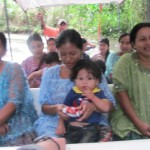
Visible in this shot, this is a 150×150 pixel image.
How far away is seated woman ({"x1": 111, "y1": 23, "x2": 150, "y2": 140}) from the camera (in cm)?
237

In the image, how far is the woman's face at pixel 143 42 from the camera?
2467 millimetres

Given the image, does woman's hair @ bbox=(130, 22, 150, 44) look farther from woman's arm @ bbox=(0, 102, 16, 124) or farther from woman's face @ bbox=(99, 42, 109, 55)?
woman's face @ bbox=(99, 42, 109, 55)

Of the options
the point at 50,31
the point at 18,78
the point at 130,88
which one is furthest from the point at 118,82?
the point at 50,31

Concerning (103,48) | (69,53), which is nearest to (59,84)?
(69,53)

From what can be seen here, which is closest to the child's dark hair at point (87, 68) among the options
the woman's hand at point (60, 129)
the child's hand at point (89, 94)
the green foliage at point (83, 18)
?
the child's hand at point (89, 94)

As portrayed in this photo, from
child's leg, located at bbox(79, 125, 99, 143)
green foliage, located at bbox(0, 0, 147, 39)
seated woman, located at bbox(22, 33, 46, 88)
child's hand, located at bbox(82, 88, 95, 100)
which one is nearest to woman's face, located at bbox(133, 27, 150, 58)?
child's hand, located at bbox(82, 88, 95, 100)

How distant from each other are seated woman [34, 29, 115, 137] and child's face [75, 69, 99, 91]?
4.8 inches

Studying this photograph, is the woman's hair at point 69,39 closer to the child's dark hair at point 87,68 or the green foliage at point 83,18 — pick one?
the child's dark hair at point 87,68

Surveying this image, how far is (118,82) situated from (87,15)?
431 inches

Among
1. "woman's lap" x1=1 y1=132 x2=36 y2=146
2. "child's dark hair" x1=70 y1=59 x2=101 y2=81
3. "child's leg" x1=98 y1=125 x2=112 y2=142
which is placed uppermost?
"child's dark hair" x1=70 y1=59 x2=101 y2=81

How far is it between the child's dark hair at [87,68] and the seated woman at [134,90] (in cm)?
25

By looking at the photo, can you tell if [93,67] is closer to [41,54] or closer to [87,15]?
[41,54]

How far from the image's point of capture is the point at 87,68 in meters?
2.28

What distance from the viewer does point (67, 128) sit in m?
2.24
